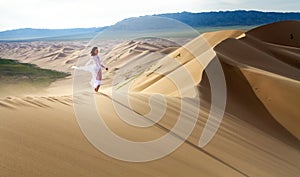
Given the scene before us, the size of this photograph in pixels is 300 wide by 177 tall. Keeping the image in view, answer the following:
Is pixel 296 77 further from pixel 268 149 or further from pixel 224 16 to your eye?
pixel 224 16

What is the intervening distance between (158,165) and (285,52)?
17.1 m

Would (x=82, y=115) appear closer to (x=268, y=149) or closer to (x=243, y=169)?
(x=243, y=169)

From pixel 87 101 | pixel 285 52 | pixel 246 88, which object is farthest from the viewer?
pixel 285 52

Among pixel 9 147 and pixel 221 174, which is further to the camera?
pixel 221 174

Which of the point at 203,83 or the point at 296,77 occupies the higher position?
the point at 203,83

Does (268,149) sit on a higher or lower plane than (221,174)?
Result: lower

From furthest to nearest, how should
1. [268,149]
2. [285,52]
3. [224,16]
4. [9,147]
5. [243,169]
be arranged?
[224,16]
[285,52]
[268,149]
[243,169]
[9,147]

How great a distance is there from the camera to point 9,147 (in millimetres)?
3188

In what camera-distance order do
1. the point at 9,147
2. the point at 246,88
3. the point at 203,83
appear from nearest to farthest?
the point at 9,147 → the point at 203,83 → the point at 246,88

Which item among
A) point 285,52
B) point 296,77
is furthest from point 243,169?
point 285,52

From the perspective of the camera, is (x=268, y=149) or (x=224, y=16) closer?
(x=268, y=149)

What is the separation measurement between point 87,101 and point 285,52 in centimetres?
1586

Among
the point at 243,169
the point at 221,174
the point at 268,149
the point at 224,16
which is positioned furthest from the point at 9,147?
the point at 224,16

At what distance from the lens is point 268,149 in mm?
6688
